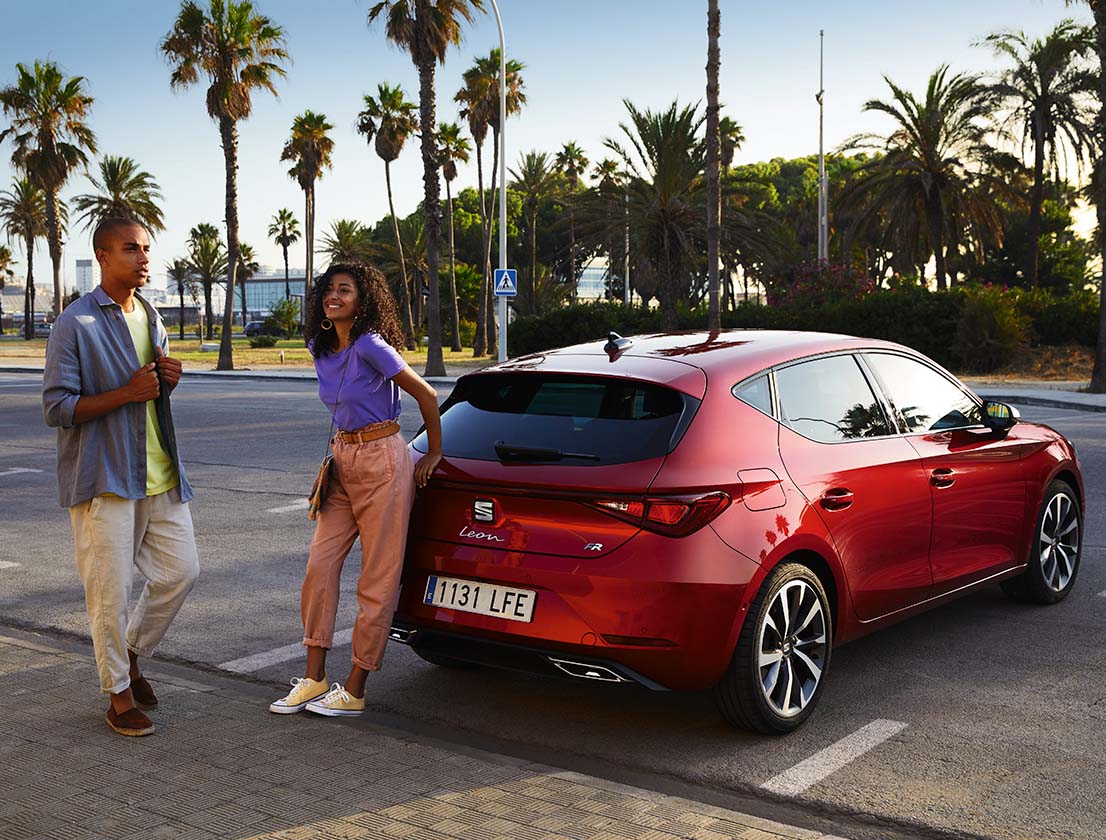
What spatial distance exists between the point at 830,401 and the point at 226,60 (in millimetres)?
42507

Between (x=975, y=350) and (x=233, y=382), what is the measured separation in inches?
752

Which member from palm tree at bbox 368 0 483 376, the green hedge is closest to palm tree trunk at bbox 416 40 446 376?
palm tree at bbox 368 0 483 376

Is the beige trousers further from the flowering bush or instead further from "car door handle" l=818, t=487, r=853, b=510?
the flowering bush

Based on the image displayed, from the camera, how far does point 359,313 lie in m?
4.82

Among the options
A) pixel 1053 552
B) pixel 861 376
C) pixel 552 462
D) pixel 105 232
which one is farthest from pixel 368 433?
pixel 1053 552

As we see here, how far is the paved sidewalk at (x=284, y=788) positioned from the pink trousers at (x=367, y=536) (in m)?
0.36

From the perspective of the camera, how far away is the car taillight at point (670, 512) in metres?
4.28

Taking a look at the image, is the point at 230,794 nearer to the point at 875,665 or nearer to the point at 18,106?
the point at 875,665

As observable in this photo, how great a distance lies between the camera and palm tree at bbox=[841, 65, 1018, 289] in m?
38.7

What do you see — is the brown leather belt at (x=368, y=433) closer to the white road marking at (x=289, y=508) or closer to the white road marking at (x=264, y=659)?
the white road marking at (x=264, y=659)

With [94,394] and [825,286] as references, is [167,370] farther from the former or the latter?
[825,286]

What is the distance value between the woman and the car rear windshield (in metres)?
0.21

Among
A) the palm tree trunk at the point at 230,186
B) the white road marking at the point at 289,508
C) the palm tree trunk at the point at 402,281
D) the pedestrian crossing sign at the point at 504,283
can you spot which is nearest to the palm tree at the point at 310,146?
the palm tree trunk at the point at 402,281

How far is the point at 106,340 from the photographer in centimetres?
452
